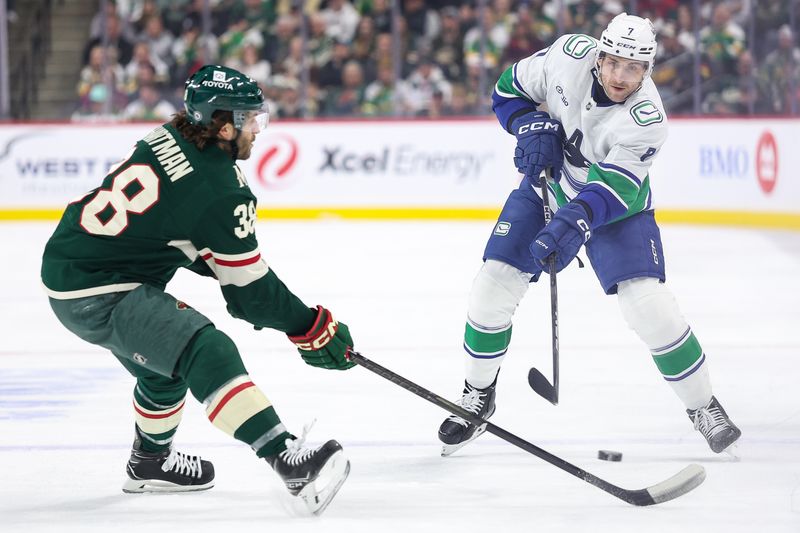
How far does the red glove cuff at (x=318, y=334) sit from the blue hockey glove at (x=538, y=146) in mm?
944

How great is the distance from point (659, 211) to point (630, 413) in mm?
5738

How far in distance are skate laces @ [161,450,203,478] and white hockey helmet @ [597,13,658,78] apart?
151cm

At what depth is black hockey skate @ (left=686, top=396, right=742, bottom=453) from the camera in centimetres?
325

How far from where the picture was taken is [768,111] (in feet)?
29.9

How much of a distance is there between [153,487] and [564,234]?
3.99 feet

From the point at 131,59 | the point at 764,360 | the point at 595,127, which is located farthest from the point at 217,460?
the point at 131,59

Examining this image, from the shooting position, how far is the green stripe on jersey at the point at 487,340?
11.3 ft

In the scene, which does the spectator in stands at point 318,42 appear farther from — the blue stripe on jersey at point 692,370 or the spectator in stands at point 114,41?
the blue stripe on jersey at point 692,370

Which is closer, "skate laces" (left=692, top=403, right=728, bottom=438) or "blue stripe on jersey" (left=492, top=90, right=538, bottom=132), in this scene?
"skate laces" (left=692, top=403, right=728, bottom=438)

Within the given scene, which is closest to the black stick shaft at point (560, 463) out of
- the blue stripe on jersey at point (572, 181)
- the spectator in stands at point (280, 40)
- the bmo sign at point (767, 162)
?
the blue stripe on jersey at point (572, 181)

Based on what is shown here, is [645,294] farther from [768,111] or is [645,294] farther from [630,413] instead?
[768,111]

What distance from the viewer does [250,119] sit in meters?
2.65

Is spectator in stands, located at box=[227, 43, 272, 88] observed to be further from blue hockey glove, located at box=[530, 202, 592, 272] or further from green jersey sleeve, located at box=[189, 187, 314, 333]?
green jersey sleeve, located at box=[189, 187, 314, 333]

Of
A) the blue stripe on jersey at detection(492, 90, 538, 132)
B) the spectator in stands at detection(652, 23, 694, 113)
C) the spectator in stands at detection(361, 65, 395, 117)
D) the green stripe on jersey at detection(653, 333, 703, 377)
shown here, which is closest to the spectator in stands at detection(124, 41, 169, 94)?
the spectator in stands at detection(361, 65, 395, 117)
